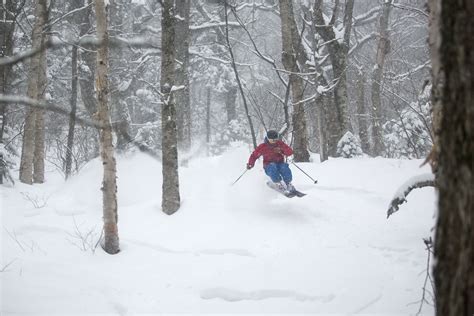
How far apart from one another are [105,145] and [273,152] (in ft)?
13.7

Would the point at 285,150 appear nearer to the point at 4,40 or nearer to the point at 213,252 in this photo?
the point at 213,252

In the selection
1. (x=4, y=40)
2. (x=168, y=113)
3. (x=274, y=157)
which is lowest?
(x=274, y=157)

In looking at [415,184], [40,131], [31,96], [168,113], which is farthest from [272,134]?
[40,131]

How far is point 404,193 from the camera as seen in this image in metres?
4.45

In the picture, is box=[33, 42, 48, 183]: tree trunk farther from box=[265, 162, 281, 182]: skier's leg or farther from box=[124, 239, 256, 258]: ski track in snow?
box=[124, 239, 256, 258]: ski track in snow

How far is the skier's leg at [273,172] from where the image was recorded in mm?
9125

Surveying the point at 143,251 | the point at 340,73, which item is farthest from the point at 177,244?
the point at 340,73

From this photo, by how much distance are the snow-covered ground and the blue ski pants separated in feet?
1.22

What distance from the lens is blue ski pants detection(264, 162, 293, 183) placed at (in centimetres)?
905

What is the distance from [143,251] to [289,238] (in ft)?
8.48

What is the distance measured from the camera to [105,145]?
6676 millimetres

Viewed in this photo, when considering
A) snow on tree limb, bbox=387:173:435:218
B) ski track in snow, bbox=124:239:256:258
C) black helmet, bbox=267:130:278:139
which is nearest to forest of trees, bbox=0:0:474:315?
snow on tree limb, bbox=387:173:435:218

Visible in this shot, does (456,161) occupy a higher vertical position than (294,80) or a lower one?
lower

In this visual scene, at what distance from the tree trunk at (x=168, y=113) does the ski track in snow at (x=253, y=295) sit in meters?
3.08
